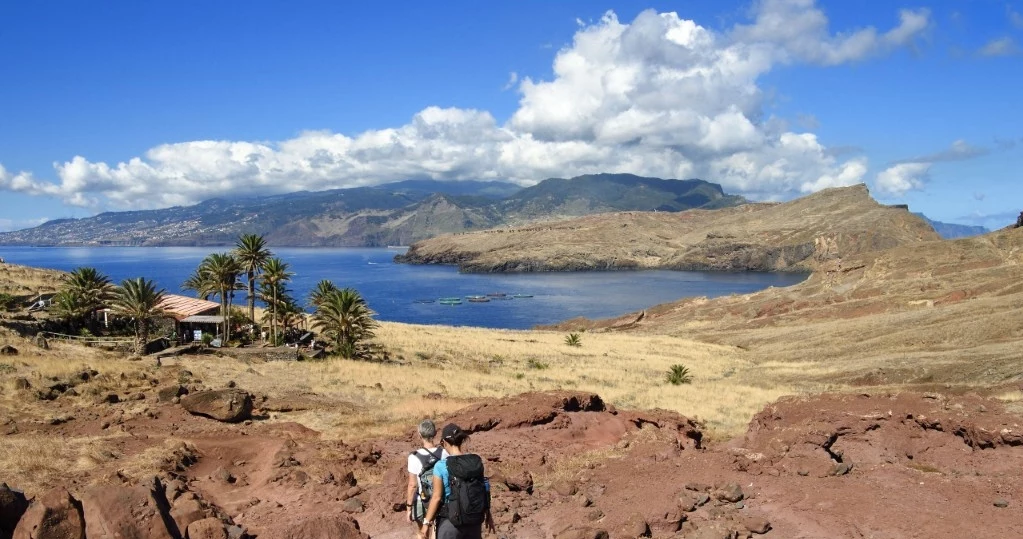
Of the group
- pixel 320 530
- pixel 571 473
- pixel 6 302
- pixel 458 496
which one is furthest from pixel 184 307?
pixel 458 496

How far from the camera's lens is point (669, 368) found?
41.2m

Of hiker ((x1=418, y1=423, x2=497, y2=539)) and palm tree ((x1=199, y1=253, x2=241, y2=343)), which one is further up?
palm tree ((x1=199, y1=253, x2=241, y2=343))

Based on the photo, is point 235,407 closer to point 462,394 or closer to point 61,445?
point 61,445

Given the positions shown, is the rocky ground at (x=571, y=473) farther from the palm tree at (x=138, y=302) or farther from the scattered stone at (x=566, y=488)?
the palm tree at (x=138, y=302)

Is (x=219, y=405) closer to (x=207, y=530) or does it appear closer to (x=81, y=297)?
(x=207, y=530)

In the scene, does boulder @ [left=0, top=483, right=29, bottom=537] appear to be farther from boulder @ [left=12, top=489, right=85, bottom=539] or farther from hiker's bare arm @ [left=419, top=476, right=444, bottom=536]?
hiker's bare arm @ [left=419, top=476, right=444, bottom=536]

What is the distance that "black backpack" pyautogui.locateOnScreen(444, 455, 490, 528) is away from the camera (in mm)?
7395

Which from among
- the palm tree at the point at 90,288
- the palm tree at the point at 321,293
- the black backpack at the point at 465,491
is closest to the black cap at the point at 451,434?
the black backpack at the point at 465,491

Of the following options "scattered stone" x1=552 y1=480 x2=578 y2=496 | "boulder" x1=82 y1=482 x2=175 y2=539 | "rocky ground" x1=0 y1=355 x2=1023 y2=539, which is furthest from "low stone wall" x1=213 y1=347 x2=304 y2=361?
"boulder" x1=82 y1=482 x2=175 y2=539

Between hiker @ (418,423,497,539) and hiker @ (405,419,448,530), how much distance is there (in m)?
0.31

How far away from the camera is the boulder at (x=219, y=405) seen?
56.5ft

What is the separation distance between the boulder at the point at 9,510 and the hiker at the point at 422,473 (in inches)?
189

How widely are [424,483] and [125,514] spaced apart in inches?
152

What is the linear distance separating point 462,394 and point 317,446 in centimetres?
1050
